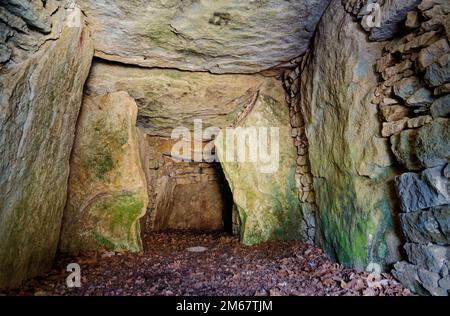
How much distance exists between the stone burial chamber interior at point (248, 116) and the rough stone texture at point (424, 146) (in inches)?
0.6

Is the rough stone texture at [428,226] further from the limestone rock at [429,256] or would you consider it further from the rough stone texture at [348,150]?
the rough stone texture at [348,150]

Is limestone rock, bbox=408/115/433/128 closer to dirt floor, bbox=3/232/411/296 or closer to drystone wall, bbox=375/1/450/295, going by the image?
drystone wall, bbox=375/1/450/295

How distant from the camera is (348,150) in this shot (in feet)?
12.6

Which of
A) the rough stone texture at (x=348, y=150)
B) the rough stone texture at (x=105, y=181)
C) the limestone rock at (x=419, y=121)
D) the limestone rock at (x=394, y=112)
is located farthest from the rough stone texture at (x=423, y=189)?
the rough stone texture at (x=105, y=181)

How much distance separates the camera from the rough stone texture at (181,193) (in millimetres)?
7699

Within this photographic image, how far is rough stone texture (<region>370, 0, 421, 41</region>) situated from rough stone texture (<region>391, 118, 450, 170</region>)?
1181mm

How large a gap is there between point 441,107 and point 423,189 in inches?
→ 28.9

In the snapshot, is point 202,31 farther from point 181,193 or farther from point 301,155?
point 181,193

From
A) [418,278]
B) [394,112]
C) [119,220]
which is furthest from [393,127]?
[119,220]

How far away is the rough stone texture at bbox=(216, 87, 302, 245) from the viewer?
5645mm

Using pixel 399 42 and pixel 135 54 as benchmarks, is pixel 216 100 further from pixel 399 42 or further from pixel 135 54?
pixel 399 42

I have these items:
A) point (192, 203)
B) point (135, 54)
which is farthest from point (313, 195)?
point (192, 203)
